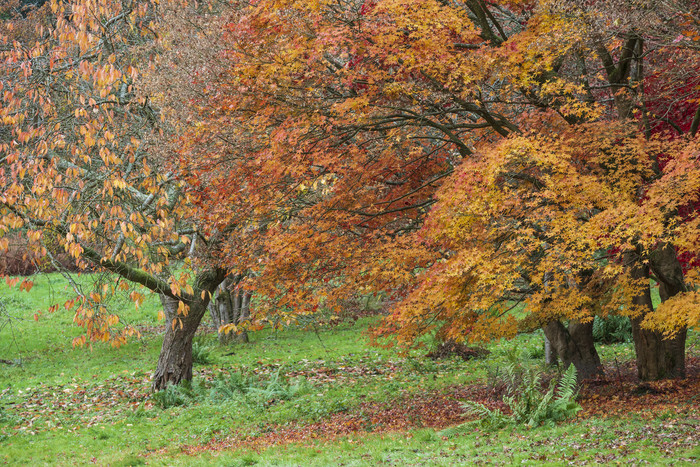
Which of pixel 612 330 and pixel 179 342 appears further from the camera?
pixel 612 330

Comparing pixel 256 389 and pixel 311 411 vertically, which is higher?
pixel 256 389

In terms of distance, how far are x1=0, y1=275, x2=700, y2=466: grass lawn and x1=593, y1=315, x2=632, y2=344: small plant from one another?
90 cm

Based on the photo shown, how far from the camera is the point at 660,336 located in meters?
11.2

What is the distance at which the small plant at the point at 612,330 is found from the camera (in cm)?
1869

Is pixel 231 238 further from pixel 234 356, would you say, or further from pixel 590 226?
pixel 234 356

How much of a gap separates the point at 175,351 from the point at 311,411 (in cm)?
432

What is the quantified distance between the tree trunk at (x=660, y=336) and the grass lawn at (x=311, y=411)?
475 millimetres

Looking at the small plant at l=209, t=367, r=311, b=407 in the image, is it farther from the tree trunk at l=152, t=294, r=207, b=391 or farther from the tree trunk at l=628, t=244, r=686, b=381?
the tree trunk at l=628, t=244, r=686, b=381

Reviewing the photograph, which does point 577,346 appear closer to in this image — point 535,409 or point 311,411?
point 535,409

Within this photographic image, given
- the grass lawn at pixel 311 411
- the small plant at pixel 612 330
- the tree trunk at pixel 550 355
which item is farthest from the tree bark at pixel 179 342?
the small plant at pixel 612 330

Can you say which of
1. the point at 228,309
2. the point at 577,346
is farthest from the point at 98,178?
the point at 228,309

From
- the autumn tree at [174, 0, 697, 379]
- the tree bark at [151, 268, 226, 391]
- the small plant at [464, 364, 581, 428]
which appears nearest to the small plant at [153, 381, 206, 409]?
the tree bark at [151, 268, 226, 391]

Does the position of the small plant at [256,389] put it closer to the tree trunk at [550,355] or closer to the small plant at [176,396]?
the small plant at [176,396]

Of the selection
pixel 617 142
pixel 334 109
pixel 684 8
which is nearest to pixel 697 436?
pixel 617 142
